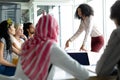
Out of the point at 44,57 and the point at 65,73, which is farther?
the point at 65,73

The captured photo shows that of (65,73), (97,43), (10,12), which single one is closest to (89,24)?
(97,43)

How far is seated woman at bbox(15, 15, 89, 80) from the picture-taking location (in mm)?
1746

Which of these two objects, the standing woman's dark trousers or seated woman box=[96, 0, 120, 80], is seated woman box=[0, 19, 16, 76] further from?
seated woman box=[96, 0, 120, 80]

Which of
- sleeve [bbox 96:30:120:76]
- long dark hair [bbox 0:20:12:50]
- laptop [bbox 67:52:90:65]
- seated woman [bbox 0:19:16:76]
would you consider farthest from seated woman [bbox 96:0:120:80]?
long dark hair [bbox 0:20:12:50]

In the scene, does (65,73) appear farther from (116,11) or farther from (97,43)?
(97,43)

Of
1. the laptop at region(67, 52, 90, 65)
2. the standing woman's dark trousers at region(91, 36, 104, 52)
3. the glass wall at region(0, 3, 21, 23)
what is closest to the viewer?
the laptop at region(67, 52, 90, 65)

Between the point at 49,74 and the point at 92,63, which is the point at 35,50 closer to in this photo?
the point at 49,74

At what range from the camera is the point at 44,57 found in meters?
1.85

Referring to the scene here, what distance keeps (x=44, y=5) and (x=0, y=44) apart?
6.93m

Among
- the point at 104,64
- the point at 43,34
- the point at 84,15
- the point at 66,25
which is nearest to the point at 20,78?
the point at 43,34

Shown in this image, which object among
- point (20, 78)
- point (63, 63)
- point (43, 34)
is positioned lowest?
point (20, 78)

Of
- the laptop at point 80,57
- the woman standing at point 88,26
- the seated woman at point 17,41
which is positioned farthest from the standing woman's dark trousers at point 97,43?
the laptop at point 80,57

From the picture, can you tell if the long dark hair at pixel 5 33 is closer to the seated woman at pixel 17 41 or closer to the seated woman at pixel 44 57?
the seated woman at pixel 17 41

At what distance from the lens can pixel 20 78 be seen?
203 centimetres
